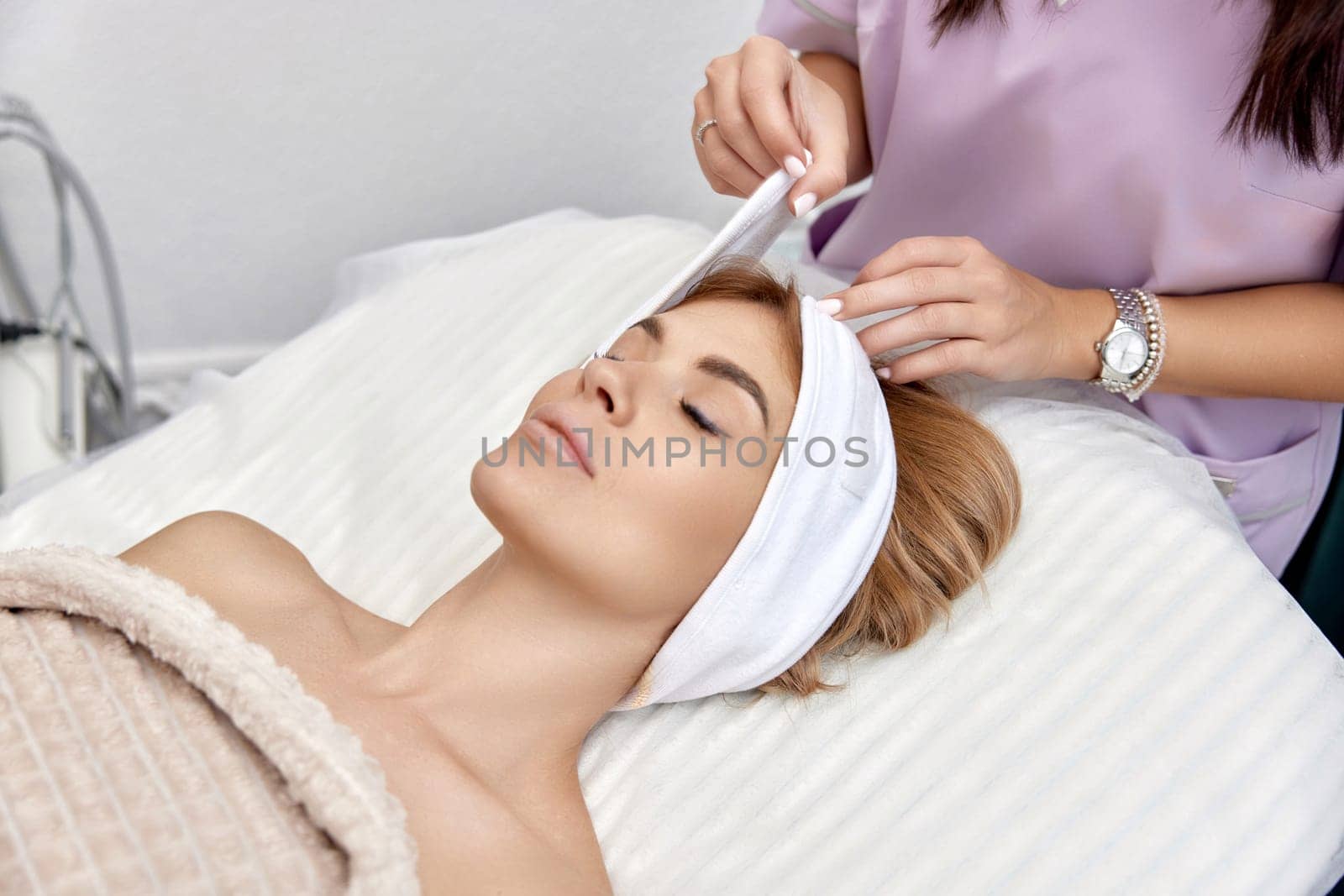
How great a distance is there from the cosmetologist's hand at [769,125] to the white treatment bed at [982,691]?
15.1 inches

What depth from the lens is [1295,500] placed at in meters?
1.27

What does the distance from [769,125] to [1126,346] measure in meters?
0.44

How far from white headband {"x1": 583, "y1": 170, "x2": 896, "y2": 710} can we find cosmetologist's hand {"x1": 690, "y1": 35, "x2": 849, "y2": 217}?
29 millimetres

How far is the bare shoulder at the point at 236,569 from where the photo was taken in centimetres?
101

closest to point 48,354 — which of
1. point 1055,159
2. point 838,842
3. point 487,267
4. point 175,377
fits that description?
point 175,377

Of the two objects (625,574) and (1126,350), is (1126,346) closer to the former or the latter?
(1126,350)

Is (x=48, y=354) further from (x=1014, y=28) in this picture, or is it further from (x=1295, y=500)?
(x=1295, y=500)

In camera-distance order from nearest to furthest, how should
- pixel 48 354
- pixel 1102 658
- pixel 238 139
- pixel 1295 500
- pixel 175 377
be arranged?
pixel 1102 658, pixel 1295 500, pixel 48 354, pixel 238 139, pixel 175 377

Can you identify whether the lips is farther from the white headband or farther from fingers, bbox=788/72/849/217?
fingers, bbox=788/72/849/217

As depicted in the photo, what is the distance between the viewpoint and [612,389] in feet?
3.10

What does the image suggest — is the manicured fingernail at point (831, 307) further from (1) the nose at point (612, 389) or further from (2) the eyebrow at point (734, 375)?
(1) the nose at point (612, 389)

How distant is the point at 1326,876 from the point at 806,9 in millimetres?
1108

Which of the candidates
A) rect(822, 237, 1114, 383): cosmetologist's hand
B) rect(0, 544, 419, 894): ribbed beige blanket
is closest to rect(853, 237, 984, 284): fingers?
rect(822, 237, 1114, 383): cosmetologist's hand

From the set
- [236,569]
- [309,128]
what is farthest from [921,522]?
[309,128]
